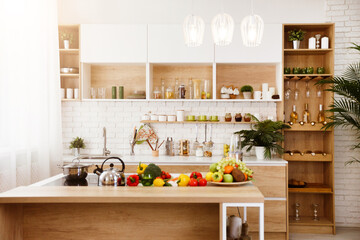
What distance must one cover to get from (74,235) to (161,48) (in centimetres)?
315

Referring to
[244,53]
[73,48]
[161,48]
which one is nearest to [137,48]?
[161,48]

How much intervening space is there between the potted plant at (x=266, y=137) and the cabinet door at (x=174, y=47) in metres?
1.19

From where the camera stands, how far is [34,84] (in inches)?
167

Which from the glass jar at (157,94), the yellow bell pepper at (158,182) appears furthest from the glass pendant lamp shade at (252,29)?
the glass jar at (157,94)

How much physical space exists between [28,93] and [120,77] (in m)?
1.79

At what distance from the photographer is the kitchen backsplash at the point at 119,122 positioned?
558 centimetres

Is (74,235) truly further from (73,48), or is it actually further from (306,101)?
(306,101)

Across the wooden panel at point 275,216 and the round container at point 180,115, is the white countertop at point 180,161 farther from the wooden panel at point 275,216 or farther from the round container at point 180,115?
the round container at point 180,115

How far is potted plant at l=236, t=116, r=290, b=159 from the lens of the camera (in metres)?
4.90

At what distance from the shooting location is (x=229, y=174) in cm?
291

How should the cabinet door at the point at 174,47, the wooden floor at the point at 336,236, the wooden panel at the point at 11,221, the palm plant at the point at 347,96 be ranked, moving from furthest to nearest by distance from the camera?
1. the cabinet door at the point at 174,47
2. the wooden floor at the point at 336,236
3. the palm plant at the point at 347,96
4. the wooden panel at the point at 11,221

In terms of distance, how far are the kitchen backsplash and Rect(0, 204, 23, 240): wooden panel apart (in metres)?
2.90

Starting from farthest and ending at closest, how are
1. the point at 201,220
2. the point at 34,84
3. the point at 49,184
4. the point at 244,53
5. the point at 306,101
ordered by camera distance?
1. the point at 306,101
2. the point at 244,53
3. the point at 34,84
4. the point at 49,184
5. the point at 201,220

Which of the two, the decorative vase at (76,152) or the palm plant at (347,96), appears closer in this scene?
the palm plant at (347,96)
